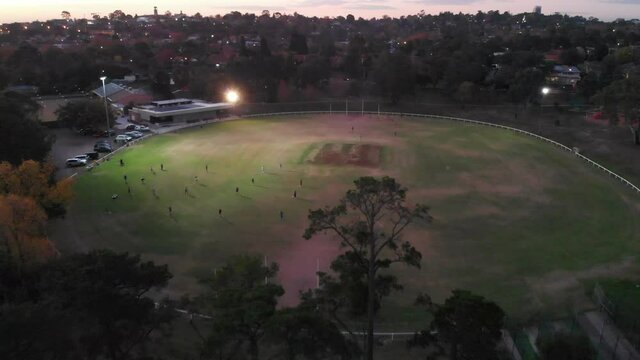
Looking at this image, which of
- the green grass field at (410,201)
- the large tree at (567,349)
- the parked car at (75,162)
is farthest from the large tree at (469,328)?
the parked car at (75,162)

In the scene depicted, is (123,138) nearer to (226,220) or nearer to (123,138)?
(123,138)

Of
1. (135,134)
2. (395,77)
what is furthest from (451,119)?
(135,134)

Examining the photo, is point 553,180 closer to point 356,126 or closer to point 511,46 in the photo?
point 356,126

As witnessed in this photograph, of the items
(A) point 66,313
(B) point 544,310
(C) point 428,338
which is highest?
(A) point 66,313

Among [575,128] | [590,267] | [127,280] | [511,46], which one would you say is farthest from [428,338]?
[511,46]

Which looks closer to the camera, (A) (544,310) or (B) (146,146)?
(A) (544,310)

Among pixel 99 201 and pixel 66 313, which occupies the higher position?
pixel 66 313
